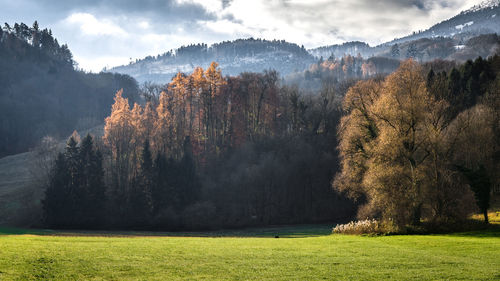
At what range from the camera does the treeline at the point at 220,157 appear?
65.1 metres

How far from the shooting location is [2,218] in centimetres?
6569

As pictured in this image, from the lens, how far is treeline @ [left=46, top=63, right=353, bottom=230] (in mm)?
65062

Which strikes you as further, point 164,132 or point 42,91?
point 42,91

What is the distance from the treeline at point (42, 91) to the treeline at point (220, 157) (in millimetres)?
76782

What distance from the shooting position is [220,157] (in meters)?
76.2

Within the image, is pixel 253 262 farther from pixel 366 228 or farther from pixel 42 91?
pixel 42 91

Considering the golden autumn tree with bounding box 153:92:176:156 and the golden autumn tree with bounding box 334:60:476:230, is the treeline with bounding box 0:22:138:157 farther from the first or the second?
the golden autumn tree with bounding box 334:60:476:230

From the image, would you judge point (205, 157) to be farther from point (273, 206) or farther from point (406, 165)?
point (406, 165)

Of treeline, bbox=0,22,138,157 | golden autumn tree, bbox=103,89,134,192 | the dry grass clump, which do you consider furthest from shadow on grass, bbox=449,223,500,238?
treeline, bbox=0,22,138,157

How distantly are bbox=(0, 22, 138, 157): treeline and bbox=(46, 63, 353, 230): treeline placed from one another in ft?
252

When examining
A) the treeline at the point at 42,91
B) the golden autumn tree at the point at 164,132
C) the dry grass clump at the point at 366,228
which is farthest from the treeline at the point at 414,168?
the treeline at the point at 42,91

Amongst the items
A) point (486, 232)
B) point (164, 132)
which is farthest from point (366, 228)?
point (164, 132)

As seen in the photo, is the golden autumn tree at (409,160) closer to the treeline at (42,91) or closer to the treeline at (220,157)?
the treeline at (220,157)

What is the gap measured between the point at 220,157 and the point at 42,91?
11778 centimetres
